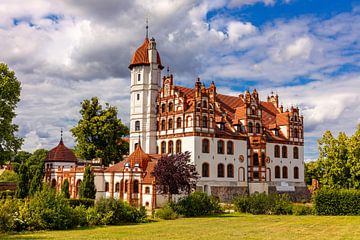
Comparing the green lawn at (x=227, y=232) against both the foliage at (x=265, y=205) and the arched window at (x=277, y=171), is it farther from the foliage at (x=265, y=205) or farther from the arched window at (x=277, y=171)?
the arched window at (x=277, y=171)

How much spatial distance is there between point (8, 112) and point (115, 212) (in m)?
17.4

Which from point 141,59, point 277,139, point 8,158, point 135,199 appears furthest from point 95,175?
point 277,139

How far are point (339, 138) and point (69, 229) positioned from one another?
→ 29.5m

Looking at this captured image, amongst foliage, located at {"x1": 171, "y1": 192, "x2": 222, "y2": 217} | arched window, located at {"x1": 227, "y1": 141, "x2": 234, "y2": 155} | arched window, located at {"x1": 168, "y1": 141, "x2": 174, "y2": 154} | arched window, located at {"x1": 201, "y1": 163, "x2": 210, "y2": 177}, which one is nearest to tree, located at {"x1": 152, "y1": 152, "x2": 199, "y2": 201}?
foliage, located at {"x1": 171, "y1": 192, "x2": 222, "y2": 217}

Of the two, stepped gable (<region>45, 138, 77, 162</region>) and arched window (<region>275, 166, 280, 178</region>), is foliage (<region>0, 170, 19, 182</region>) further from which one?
arched window (<region>275, 166, 280, 178</region>)

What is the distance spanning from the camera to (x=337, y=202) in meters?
37.7

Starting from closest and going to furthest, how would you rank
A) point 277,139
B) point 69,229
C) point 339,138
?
point 69,229, point 339,138, point 277,139

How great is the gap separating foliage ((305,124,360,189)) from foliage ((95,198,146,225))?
2177 cm

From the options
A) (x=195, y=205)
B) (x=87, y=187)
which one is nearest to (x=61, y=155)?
(x=87, y=187)

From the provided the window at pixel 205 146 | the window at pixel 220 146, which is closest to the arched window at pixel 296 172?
the window at pixel 220 146

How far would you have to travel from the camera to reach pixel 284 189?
56.2m

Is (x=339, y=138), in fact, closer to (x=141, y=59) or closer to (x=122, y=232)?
(x=141, y=59)

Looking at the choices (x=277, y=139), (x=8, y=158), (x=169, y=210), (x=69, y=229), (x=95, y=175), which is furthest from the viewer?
(x=277, y=139)

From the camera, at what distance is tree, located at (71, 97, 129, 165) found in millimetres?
54906
